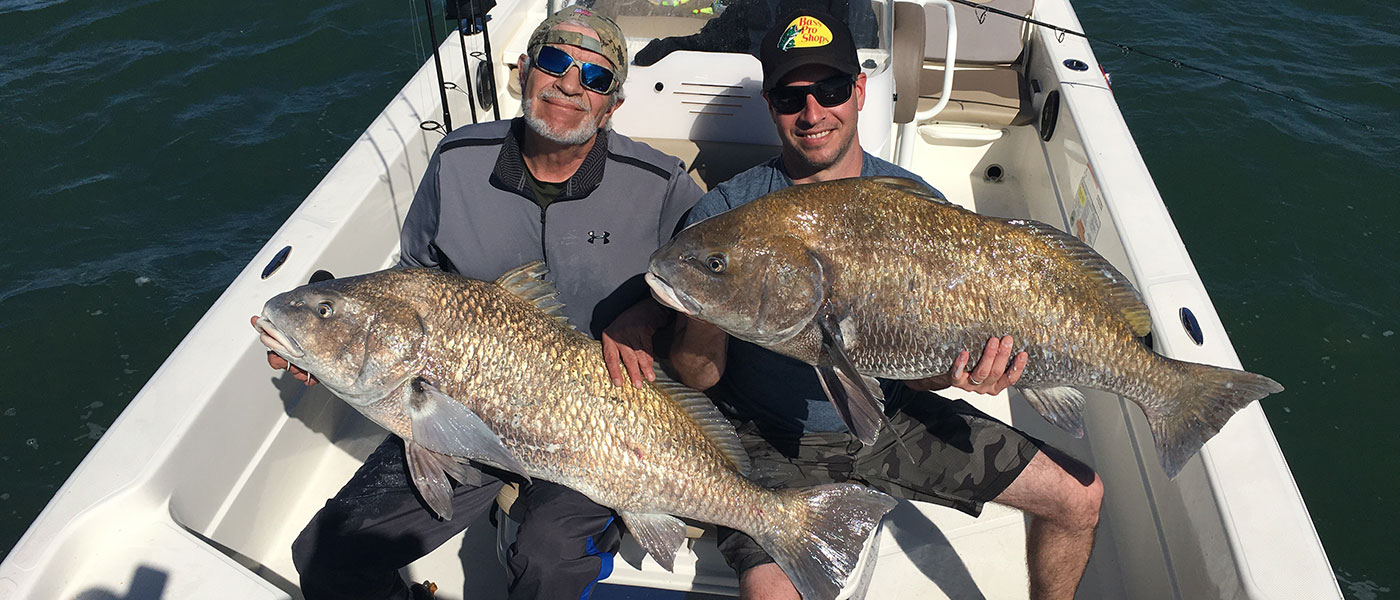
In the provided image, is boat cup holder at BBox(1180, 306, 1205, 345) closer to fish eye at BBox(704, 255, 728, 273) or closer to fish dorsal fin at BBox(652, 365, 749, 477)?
fish dorsal fin at BBox(652, 365, 749, 477)

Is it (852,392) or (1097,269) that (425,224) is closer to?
(852,392)

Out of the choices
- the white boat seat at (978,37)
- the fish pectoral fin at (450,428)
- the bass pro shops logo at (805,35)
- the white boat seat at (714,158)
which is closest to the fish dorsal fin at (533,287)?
the fish pectoral fin at (450,428)

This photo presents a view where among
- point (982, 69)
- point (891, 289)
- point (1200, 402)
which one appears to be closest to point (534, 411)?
point (891, 289)

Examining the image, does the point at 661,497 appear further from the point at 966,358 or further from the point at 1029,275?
the point at 1029,275

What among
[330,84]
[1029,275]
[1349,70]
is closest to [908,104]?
[1029,275]

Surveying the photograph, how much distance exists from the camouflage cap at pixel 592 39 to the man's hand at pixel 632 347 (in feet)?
2.55

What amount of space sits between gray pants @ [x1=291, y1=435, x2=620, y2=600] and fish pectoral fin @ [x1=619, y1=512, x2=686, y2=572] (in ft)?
0.53

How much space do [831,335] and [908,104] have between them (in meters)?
2.41

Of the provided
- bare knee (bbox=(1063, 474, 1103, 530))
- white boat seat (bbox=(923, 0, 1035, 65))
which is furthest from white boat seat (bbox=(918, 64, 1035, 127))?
bare knee (bbox=(1063, 474, 1103, 530))

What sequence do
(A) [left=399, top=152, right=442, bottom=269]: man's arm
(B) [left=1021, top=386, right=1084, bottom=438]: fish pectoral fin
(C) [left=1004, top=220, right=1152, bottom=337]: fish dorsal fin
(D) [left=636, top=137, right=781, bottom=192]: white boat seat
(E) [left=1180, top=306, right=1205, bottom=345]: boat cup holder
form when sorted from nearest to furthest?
(C) [left=1004, top=220, right=1152, bottom=337]: fish dorsal fin < (B) [left=1021, top=386, right=1084, bottom=438]: fish pectoral fin < (A) [left=399, top=152, right=442, bottom=269]: man's arm < (E) [left=1180, top=306, right=1205, bottom=345]: boat cup holder < (D) [left=636, top=137, right=781, bottom=192]: white boat seat

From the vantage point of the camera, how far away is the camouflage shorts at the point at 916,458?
256 centimetres

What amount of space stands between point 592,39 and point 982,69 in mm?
3634

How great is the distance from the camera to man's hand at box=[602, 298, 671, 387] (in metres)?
2.35

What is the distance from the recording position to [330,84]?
851cm
